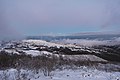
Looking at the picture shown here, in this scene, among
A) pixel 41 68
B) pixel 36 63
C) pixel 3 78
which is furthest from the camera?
pixel 36 63

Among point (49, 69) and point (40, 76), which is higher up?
point (49, 69)

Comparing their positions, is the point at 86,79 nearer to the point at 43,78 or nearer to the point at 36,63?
the point at 43,78

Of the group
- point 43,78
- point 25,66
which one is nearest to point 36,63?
point 25,66

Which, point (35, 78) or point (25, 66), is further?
point (25, 66)

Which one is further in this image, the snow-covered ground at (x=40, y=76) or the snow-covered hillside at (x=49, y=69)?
the snow-covered hillside at (x=49, y=69)

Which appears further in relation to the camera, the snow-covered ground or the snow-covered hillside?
the snow-covered hillside

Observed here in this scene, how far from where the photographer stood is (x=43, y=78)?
13.4 meters

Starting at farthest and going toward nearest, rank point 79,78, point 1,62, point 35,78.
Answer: point 1,62
point 79,78
point 35,78

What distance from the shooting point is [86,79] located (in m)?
14.0

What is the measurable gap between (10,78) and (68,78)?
11.0 ft

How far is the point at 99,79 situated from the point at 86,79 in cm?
91

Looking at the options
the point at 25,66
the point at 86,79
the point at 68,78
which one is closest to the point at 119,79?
the point at 86,79

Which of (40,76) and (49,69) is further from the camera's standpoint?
(49,69)

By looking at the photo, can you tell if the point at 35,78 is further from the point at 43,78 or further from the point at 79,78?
the point at 79,78
